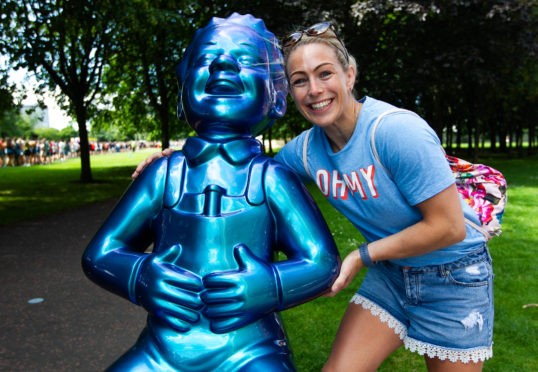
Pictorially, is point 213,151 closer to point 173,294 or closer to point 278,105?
point 278,105

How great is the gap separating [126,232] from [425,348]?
1.28 m

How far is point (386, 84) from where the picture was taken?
39.1 feet

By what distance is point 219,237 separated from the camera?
5.42ft

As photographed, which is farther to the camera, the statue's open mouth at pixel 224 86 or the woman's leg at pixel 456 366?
the woman's leg at pixel 456 366

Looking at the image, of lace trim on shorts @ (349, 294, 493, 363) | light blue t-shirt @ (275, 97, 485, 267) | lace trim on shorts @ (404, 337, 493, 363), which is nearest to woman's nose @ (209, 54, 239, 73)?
light blue t-shirt @ (275, 97, 485, 267)

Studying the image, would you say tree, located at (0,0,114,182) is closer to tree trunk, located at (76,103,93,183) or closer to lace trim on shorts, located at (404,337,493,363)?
tree trunk, located at (76,103,93,183)

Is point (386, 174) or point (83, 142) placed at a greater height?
point (386, 174)

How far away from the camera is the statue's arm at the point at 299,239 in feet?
5.38

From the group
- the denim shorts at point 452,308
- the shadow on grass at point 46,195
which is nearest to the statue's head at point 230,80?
the denim shorts at point 452,308

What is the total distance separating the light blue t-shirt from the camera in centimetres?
166

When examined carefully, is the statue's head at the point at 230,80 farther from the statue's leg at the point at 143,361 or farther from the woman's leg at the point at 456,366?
the woman's leg at the point at 456,366

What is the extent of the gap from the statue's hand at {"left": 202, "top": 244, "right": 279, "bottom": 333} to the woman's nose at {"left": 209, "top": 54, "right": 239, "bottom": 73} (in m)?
0.69

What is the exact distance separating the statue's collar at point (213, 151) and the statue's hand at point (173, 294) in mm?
401

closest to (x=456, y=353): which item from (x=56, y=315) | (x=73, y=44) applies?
(x=56, y=315)
